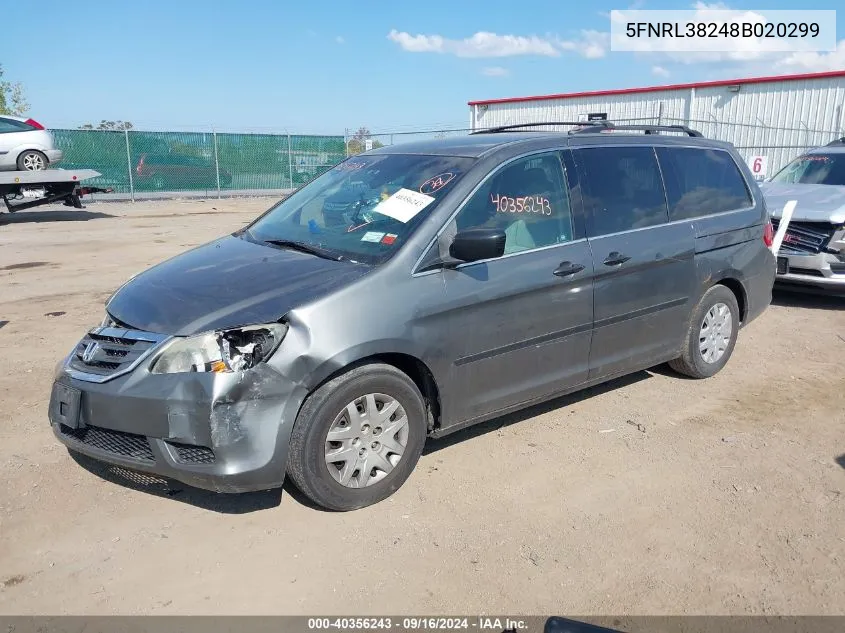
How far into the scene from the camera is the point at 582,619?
2893 millimetres

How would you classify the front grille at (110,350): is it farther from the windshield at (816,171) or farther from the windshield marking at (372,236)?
the windshield at (816,171)

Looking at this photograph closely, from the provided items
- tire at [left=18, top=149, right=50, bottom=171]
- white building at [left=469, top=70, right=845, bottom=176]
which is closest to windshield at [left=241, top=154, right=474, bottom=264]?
tire at [left=18, top=149, right=50, bottom=171]

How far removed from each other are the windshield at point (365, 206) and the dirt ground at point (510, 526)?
53.4 inches

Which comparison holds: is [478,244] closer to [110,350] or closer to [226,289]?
[226,289]

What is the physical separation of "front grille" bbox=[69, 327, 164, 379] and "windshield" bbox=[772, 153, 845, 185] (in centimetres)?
877

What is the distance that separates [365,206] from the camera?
170 inches

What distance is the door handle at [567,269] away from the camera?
168 inches

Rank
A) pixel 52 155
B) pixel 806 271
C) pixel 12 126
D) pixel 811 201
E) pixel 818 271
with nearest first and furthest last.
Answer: pixel 818 271, pixel 806 271, pixel 811 201, pixel 12 126, pixel 52 155

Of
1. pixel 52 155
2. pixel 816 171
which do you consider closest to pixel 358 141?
pixel 52 155

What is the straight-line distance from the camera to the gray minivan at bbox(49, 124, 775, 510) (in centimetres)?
332

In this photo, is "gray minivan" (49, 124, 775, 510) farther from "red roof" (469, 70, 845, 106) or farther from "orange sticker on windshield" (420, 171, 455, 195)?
"red roof" (469, 70, 845, 106)

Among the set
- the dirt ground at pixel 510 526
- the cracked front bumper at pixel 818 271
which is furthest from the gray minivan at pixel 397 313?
the cracked front bumper at pixel 818 271

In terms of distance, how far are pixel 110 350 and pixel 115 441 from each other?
451 mm

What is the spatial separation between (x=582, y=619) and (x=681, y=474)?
59.9 inches
